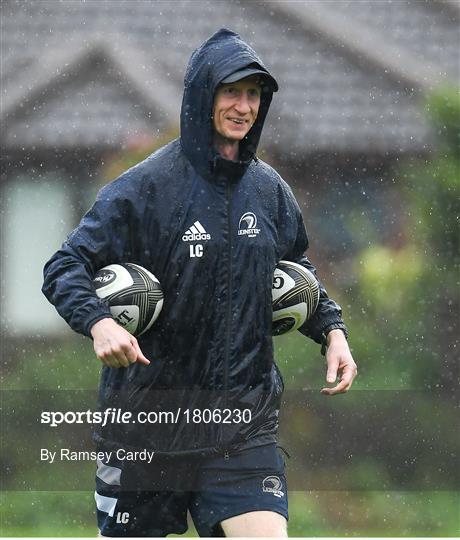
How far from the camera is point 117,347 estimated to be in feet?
13.0

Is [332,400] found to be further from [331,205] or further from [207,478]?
[207,478]

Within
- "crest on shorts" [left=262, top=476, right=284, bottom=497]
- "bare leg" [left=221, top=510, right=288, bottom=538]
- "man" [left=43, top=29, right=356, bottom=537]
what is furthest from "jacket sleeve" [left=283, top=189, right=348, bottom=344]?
"bare leg" [left=221, top=510, right=288, bottom=538]

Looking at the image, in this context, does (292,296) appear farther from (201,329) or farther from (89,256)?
(89,256)

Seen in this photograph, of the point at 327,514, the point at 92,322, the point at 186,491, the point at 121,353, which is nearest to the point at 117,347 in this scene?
the point at 121,353

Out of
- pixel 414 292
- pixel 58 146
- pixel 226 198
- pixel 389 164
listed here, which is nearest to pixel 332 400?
pixel 414 292

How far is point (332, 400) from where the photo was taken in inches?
372

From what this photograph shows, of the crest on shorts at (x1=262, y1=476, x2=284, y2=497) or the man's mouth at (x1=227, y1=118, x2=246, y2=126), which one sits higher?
the man's mouth at (x1=227, y1=118, x2=246, y2=126)

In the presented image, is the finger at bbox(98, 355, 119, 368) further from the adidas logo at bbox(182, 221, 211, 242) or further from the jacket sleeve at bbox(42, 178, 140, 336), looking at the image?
the adidas logo at bbox(182, 221, 211, 242)

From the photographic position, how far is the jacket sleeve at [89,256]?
418 cm

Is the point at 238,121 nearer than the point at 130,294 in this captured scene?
No

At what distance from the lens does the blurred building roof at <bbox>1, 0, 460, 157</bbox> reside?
1009 cm

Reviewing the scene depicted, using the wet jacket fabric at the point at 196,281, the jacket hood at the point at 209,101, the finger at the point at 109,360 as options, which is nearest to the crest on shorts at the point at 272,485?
the wet jacket fabric at the point at 196,281

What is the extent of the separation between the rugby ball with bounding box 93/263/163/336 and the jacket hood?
15.7 inches

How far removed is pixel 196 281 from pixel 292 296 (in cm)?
35
